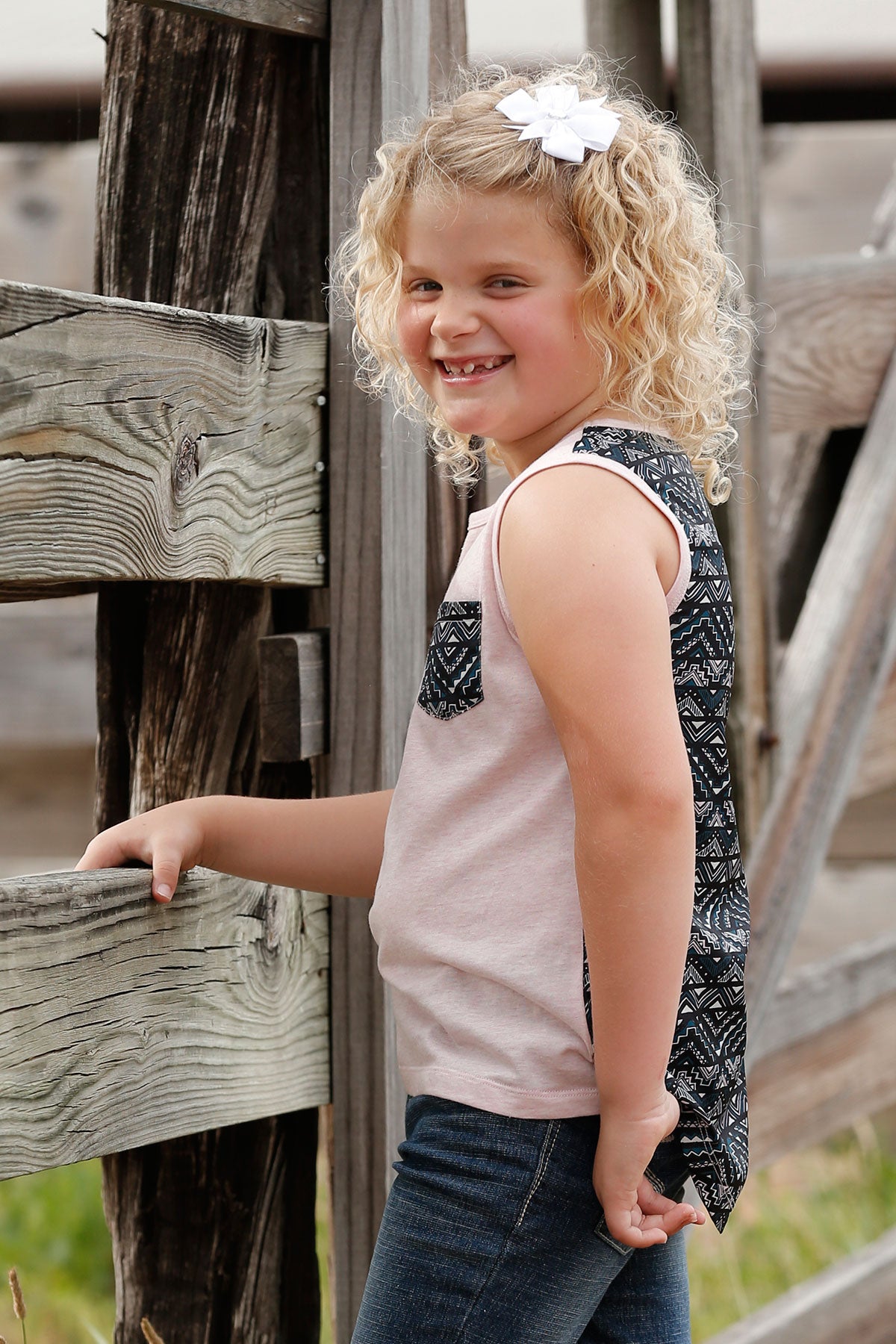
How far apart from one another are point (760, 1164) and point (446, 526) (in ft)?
4.38

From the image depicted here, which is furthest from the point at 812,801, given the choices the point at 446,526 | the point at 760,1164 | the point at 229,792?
the point at 229,792

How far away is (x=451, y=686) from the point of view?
114cm

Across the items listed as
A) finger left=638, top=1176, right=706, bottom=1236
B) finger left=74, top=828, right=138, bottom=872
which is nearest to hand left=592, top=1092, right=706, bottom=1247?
finger left=638, top=1176, right=706, bottom=1236

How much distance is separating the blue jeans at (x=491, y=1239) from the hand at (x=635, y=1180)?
0.02 metres

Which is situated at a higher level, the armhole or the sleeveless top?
the armhole

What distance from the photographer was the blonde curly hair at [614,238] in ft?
3.65

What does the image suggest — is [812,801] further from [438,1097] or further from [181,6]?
[181,6]

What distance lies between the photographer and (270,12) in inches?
53.0

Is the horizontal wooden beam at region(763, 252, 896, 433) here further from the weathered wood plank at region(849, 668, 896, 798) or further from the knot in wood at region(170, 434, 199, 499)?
the knot in wood at region(170, 434, 199, 499)

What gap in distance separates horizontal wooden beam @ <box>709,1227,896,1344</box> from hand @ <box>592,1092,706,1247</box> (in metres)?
1.29

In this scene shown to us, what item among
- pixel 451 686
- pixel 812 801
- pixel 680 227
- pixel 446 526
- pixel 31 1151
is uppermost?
pixel 680 227

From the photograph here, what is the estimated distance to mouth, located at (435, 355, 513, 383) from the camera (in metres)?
1.15

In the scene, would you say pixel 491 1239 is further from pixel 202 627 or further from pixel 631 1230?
pixel 202 627

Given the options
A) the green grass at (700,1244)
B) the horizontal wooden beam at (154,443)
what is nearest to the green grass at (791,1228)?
the green grass at (700,1244)
